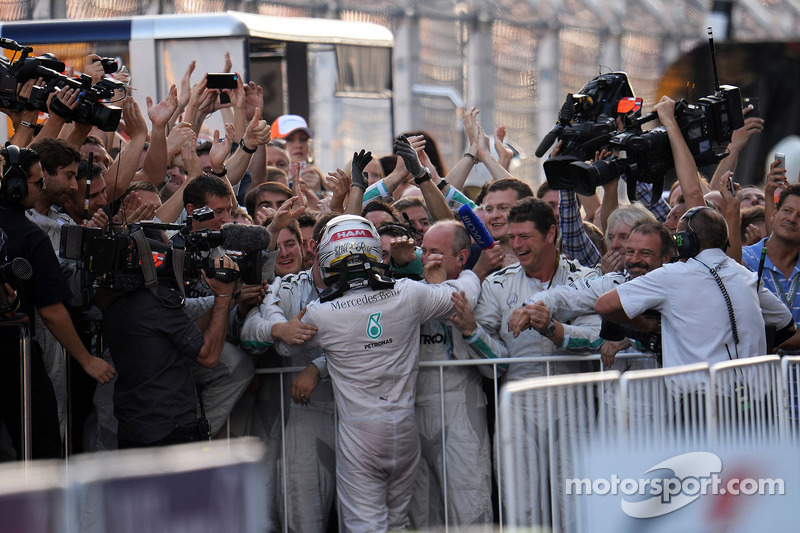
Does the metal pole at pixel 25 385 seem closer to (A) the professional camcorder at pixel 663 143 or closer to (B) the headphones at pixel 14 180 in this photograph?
(B) the headphones at pixel 14 180

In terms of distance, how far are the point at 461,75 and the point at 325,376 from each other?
13.3m

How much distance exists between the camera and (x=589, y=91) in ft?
20.4

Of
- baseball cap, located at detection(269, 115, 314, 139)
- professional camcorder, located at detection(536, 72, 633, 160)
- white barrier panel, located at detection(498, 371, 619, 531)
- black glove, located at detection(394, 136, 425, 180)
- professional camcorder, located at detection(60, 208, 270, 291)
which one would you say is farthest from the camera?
baseball cap, located at detection(269, 115, 314, 139)

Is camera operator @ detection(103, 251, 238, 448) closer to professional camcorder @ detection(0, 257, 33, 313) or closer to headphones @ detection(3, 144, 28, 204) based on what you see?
professional camcorder @ detection(0, 257, 33, 313)

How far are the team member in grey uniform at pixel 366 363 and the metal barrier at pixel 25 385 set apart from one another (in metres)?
1.20

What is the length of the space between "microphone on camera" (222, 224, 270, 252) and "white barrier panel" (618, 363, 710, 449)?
2.11 meters

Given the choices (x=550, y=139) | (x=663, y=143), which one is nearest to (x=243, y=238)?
(x=550, y=139)

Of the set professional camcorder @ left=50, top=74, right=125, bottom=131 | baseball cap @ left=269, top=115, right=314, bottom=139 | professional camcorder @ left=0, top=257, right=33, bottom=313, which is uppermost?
baseball cap @ left=269, top=115, right=314, bottom=139

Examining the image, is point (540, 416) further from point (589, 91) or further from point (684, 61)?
point (684, 61)

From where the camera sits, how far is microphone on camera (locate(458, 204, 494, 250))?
6266 millimetres

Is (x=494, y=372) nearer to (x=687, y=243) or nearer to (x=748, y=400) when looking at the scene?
(x=687, y=243)

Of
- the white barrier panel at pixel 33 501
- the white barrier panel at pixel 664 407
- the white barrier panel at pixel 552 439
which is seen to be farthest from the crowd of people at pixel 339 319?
the white barrier panel at pixel 33 501

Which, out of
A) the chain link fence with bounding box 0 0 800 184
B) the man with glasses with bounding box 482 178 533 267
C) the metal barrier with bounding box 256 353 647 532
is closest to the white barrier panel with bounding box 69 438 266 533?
the metal barrier with bounding box 256 353 647 532

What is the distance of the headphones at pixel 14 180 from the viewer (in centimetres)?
492
